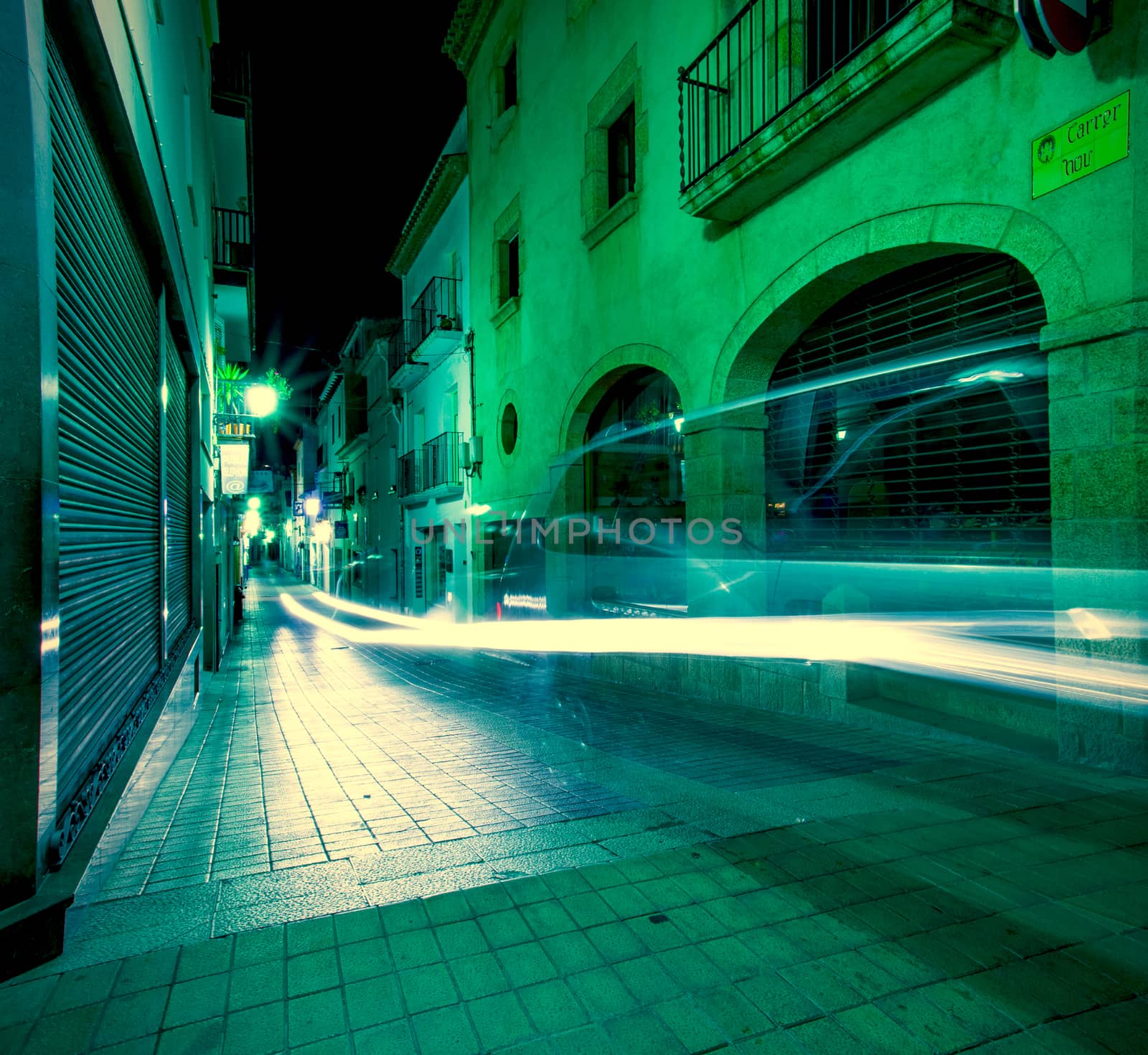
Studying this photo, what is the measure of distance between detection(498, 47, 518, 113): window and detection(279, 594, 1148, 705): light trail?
11.2m

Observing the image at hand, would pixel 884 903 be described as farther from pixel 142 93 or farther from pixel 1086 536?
pixel 142 93

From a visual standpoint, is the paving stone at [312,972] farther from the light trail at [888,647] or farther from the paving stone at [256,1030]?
the light trail at [888,647]

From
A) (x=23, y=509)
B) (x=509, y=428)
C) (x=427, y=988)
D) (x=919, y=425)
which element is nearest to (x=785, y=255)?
(x=919, y=425)

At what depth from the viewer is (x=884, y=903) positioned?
3.10 meters

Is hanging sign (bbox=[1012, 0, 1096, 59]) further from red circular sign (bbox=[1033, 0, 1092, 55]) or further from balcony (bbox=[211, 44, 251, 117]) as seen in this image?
balcony (bbox=[211, 44, 251, 117])

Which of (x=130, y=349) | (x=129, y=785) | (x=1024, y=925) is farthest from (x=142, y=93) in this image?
(x=1024, y=925)

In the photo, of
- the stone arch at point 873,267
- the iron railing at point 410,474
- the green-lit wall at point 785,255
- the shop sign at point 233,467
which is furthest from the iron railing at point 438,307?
the stone arch at point 873,267

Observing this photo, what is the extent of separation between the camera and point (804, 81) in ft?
24.6

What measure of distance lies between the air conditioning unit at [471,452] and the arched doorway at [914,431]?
29.8ft

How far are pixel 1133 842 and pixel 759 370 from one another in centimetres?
594

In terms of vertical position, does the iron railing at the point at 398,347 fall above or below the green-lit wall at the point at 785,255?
above

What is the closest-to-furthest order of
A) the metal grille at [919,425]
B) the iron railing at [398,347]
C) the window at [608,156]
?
1. the metal grille at [919,425]
2. the window at [608,156]
3. the iron railing at [398,347]

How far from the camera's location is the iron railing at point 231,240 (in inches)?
570

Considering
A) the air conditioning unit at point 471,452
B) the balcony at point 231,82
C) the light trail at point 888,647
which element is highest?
the balcony at point 231,82
